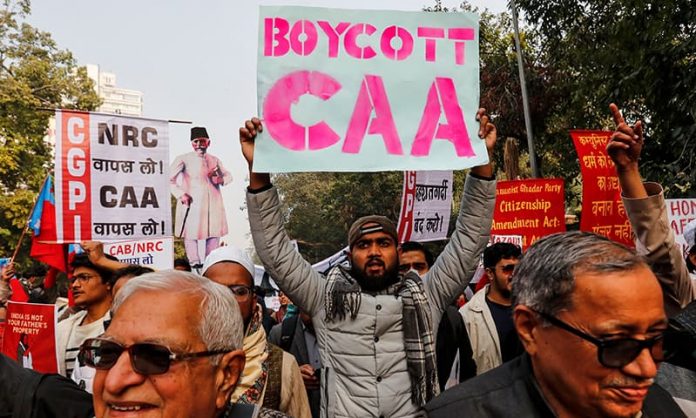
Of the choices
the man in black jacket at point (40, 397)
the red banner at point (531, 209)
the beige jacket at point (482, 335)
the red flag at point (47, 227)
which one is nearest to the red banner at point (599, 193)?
the red banner at point (531, 209)

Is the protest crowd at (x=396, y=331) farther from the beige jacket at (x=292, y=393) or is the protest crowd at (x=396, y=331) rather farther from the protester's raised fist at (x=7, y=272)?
the protester's raised fist at (x=7, y=272)

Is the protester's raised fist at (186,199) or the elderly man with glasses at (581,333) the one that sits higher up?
the protester's raised fist at (186,199)

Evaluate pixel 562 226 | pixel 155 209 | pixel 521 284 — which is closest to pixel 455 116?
pixel 521 284

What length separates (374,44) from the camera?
11.1ft

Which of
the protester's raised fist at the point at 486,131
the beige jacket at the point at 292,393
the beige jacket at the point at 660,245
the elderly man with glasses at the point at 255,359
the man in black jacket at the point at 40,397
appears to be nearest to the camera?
the man in black jacket at the point at 40,397

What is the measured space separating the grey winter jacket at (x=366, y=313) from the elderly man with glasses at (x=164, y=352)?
4.36 feet

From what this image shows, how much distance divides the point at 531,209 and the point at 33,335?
185 inches

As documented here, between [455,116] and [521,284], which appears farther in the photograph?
[455,116]

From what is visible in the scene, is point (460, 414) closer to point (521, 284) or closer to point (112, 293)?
point (521, 284)

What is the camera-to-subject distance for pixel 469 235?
3162mm

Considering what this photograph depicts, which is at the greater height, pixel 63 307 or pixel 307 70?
pixel 307 70

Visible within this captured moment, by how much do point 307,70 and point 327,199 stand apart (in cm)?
3218

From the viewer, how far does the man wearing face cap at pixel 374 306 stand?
3.04m

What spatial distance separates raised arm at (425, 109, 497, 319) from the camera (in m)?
Answer: 3.14
